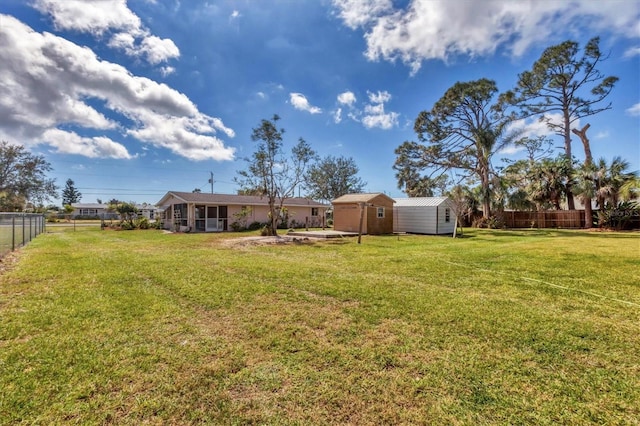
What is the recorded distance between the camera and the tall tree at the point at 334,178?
4222 centimetres

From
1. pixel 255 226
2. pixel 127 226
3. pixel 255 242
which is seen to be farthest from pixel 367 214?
pixel 127 226

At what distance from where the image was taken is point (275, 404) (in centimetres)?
220

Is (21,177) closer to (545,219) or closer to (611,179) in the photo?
(545,219)

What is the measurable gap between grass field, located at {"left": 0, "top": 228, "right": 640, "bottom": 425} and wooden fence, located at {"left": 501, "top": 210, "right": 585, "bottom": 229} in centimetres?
2160

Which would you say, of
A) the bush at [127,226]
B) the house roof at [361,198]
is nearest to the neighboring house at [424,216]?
the house roof at [361,198]

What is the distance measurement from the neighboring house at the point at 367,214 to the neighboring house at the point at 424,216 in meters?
1.37

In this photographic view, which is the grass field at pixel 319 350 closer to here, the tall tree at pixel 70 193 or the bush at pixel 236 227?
the bush at pixel 236 227

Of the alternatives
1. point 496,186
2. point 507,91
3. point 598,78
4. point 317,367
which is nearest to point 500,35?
point 496,186

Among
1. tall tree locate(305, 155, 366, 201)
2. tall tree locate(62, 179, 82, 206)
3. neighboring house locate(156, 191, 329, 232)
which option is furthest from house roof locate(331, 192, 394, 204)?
tall tree locate(62, 179, 82, 206)

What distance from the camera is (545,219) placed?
23.8 metres

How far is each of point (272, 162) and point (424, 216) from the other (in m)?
11.0

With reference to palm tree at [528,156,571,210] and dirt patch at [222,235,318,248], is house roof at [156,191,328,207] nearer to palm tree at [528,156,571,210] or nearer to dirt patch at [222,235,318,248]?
dirt patch at [222,235,318,248]

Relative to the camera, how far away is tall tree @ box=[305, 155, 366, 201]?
42219 mm

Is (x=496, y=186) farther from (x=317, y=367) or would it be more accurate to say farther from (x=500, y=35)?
(x=317, y=367)
